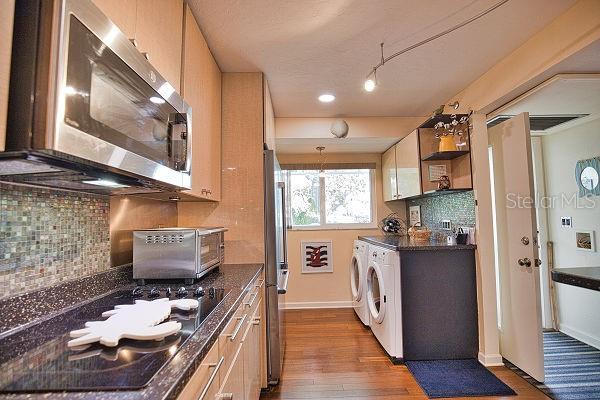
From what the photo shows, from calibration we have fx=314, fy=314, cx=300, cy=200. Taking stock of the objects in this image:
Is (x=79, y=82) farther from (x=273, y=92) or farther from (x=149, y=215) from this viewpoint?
(x=273, y=92)

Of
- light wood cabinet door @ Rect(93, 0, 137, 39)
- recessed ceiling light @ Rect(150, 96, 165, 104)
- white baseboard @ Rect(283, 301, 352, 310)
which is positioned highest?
light wood cabinet door @ Rect(93, 0, 137, 39)

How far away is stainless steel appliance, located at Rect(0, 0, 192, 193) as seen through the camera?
0.62m

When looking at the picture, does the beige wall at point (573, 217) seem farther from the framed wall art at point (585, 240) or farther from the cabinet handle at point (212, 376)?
the cabinet handle at point (212, 376)

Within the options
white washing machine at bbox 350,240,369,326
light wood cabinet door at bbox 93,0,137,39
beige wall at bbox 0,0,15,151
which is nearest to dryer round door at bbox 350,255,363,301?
white washing machine at bbox 350,240,369,326

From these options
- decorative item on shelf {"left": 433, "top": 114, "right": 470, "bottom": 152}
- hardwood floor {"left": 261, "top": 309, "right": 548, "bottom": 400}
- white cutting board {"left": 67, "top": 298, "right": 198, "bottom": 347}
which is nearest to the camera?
white cutting board {"left": 67, "top": 298, "right": 198, "bottom": 347}

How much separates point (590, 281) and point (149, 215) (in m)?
2.10

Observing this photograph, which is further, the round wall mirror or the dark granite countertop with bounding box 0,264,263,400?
the round wall mirror

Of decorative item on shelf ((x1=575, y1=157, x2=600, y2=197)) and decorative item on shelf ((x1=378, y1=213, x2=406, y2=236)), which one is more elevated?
decorative item on shelf ((x1=575, y1=157, x2=600, y2=197))

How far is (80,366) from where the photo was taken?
2.21 ft

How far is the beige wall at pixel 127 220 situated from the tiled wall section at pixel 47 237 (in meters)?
0.08

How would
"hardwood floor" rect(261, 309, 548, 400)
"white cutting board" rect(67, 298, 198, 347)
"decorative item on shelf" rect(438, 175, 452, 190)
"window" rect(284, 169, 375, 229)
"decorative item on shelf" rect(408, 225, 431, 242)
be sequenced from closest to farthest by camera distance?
"white cutting board" rect(67, 298, 198, 347) < "hardwood floor" rect(261, 309, 548, 400) < "decorative item on shelf" rect(438, 175, 452, 190) < "decorative item on shelf" rect(408, 225, 431, 242) < "window" rect(284, 169, 375, 229)

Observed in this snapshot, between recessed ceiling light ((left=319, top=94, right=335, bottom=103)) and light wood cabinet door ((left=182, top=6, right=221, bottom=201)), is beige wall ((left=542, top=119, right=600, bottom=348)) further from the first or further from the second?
light wood cabinet door ((left=182, top=6, right=221, bottom=201))

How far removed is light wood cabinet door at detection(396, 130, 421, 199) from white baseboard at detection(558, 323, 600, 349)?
6.15ft

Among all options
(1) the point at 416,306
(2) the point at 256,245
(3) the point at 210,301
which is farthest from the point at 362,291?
(3) the point at 210,301
